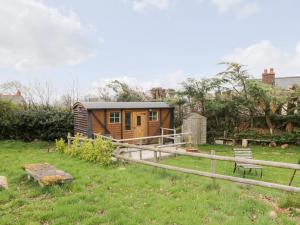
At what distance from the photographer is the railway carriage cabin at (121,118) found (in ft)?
45.8

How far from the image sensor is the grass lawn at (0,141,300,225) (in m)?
4.40

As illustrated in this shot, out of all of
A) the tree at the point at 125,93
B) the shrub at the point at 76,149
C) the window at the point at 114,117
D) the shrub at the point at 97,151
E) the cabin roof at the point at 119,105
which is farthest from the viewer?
the tree at the point at 125,93

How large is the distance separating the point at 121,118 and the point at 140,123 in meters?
1.41

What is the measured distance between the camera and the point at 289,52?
19953 mm

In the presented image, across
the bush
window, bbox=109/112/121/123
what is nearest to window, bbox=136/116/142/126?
window, bbox=109/112/121/123

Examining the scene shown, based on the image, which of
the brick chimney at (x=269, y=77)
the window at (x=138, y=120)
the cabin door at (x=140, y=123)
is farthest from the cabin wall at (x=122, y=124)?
the brick chimney at (x=269, y=77)

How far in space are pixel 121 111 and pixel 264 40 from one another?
11056 millimetres

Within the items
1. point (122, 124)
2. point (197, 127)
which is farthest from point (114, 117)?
point (197, 127)

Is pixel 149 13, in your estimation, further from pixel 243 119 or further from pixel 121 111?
pixel 243 119

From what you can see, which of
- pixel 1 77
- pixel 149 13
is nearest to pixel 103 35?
pixel 149 13

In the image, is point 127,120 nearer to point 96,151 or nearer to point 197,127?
point 197,127

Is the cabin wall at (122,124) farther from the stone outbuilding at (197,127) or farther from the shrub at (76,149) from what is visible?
the shrub at (76,149)

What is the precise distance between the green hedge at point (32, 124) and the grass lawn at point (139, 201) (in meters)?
7.78

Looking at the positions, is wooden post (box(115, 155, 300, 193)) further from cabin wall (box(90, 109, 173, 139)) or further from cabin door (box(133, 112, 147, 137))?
cabin door (box(133, 112, 147, 137))
